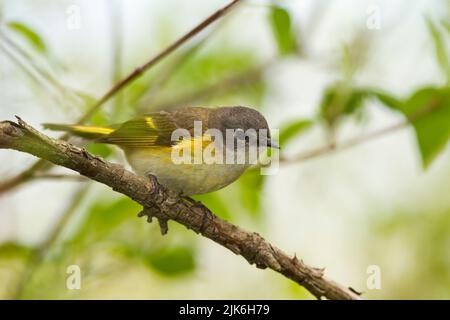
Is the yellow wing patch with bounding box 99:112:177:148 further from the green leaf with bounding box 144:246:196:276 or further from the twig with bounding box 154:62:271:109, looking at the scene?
the twig with bounding box 154:62:271:109

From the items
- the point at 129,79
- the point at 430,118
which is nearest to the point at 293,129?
the point at 430,118

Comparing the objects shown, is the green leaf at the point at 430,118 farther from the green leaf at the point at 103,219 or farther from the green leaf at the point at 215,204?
the green leaf at the point at 103,219

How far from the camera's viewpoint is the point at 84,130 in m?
3.88

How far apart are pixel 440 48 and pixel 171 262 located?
196cm

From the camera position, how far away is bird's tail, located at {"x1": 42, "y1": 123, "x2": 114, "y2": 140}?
3811 millimetres

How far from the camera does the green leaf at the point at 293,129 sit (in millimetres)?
3914

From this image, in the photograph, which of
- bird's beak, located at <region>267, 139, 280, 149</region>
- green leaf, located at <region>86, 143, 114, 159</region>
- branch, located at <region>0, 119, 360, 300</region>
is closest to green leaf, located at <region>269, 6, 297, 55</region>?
bird's beak, located at <region>267, 139, 280, 149</region>

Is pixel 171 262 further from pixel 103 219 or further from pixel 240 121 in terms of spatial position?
pixel 240 121

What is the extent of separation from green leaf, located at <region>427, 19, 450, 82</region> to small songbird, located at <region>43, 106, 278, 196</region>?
1076 millimetres

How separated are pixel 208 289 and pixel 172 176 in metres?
2.31

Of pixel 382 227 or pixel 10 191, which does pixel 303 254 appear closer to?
pixel 382 227

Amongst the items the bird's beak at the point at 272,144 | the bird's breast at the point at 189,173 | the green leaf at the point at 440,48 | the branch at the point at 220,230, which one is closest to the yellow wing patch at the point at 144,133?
the bird's breast at the point at 189,173

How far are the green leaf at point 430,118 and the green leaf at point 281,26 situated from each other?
0.83 m

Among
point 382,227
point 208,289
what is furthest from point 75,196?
point 382,227
